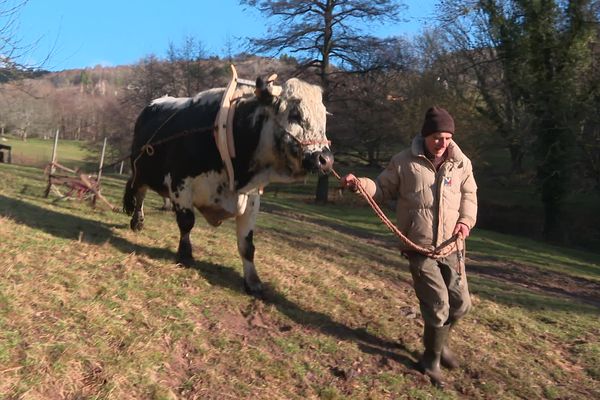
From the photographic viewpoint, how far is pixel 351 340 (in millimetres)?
5500

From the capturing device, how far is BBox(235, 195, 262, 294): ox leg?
6.12 metres

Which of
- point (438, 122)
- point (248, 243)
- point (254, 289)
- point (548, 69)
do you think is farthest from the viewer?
point (548, 69)

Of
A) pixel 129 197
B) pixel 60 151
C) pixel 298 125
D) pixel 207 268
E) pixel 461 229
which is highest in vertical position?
pixel 298 125

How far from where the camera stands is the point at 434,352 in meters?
4.98

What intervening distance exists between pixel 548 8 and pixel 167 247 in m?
22.6

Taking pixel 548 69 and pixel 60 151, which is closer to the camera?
pixel 548 69

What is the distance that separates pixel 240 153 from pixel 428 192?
6.78ft

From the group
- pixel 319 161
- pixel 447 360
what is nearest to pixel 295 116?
pixel 319 161

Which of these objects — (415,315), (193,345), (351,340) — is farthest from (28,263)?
(415,315)

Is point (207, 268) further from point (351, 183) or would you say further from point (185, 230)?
point (351, 183)

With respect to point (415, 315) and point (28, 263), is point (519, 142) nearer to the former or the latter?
point (415, 315)

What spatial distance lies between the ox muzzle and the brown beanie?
3.09ft

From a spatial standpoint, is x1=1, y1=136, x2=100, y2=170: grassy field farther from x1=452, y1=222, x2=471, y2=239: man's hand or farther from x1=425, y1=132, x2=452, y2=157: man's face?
x1=452, y1=222, x2=471, y2=239: man's hand

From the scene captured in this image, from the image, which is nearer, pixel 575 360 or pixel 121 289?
pixel 121 289
